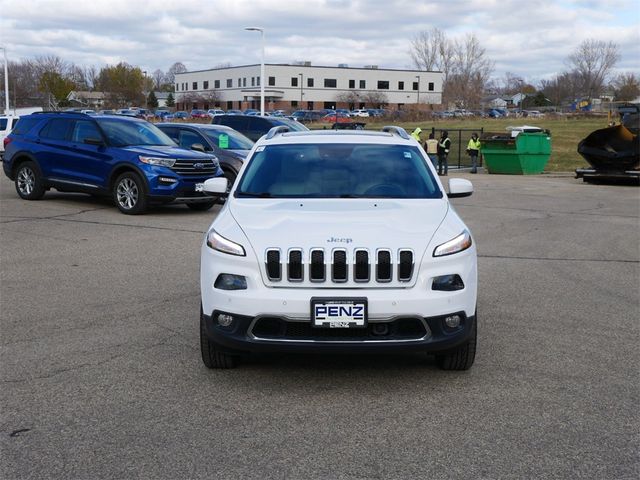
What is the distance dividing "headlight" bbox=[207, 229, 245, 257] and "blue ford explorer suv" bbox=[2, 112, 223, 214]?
29.4 feet

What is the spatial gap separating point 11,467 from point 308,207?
268 centimetres

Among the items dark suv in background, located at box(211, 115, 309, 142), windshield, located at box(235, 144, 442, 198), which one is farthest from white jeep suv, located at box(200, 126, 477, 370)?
dark suv in background, located at box(211, 115, 309, 142)

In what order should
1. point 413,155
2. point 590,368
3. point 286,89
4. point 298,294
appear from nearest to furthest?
point 298,294 < point 590,368 < point 413,155 < point 286,89

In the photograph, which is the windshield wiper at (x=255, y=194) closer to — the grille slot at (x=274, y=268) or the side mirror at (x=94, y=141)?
the grille slot at (x=274, y=268)

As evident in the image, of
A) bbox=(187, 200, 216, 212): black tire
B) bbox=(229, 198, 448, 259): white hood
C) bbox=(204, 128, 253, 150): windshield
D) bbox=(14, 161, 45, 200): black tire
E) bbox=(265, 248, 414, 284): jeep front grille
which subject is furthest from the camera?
bbox=(204, 128, 253, 150): windshield

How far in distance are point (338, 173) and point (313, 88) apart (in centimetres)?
12388

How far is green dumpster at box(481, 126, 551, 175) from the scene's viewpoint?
92.0 ft

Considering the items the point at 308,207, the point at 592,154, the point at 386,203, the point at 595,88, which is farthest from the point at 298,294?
the point at 595,88

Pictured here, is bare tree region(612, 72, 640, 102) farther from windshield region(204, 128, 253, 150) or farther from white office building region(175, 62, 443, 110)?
windshield region(204, 128, 253, 150)

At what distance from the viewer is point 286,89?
124 m

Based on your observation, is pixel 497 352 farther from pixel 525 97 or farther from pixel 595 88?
pixel 525 97

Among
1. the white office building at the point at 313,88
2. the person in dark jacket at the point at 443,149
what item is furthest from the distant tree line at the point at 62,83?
the person in dark jacket at the point at 443,149

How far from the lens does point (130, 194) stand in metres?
14.1

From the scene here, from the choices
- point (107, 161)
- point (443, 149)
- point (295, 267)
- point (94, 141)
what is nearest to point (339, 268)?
point (295, 267)
